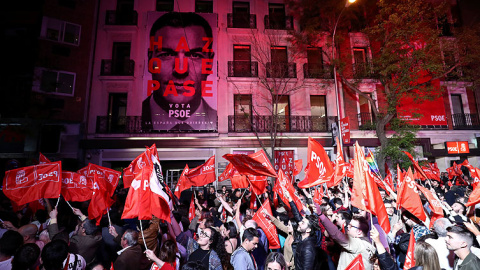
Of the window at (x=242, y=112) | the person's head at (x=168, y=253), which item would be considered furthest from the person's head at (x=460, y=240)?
the window at (x=242, y=112)

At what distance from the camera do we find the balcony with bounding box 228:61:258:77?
→ 741 inches

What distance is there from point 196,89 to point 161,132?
3.51m

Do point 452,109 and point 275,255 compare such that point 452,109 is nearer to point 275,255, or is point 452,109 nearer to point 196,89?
point 196,89

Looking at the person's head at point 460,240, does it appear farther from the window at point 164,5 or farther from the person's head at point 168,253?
the window at point 164,5

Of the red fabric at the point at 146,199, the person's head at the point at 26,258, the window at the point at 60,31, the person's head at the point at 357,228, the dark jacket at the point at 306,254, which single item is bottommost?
the dark jacket at the point at 306,254

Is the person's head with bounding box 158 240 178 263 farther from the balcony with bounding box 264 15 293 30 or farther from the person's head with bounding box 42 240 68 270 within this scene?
the balcony with bounding box 264 15 293 30

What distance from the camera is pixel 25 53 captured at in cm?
1744

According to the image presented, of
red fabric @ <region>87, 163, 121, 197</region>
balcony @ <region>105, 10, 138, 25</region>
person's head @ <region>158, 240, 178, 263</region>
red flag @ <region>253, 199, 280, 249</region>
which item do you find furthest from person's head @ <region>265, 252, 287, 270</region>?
balcony @ <region>105, 10, 138, 25</region>

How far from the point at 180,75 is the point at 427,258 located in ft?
54.5

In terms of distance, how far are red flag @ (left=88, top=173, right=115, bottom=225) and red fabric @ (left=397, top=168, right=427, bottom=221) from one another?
245 inches

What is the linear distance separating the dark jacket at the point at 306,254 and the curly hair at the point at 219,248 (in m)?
1.05

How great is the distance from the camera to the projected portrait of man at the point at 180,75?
17344 mm

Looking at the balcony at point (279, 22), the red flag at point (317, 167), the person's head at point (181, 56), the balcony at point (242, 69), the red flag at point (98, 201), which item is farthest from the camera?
the balcony at point (279, 22)

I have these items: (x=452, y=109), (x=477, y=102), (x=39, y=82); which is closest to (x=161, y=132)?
(x=39, y=82)
